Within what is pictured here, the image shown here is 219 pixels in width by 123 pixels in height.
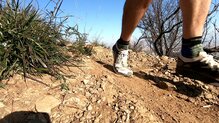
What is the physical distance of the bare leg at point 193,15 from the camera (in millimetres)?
1804

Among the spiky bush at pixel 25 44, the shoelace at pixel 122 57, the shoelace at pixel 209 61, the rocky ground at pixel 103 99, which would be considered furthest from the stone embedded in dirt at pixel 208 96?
the spiky bush at pixel 25 44

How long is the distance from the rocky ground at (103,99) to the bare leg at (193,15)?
50cm

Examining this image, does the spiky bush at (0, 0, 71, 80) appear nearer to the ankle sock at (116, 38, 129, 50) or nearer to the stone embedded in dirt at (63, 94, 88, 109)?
the stone embedded in dirt at (63, 94, 88, 109)

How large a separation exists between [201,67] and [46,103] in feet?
3.02

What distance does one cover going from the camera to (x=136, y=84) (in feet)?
7.82

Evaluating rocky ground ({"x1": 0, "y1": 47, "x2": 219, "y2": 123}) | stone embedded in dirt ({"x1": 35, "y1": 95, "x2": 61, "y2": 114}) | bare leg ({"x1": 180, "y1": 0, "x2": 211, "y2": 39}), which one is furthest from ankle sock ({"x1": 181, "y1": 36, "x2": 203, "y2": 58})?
stone embedded in dirt ({"x1": 35, "y1": 95, "x2": 61, "y2": 114})

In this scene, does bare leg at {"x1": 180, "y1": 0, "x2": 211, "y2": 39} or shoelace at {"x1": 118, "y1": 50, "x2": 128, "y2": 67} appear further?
shoelace at {"x1": 118, "y1": 50, "x2": 128, "y2": 67}

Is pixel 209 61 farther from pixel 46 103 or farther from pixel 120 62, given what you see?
pixel 46 103

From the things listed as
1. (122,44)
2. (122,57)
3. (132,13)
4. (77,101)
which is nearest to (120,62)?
(122,57)

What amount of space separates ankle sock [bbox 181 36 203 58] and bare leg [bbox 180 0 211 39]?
0.9 inches

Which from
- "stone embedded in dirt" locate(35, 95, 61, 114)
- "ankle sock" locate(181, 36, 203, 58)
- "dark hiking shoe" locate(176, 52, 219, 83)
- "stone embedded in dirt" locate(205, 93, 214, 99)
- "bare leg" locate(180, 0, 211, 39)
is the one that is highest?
"bare leg" locate(180, 0, 211, 39)

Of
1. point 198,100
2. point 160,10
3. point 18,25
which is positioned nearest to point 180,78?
point 198,100

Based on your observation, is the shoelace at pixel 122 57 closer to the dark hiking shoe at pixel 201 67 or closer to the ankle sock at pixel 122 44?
the ankle sock at pixel 122 44

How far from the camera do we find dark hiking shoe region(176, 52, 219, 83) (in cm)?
191
